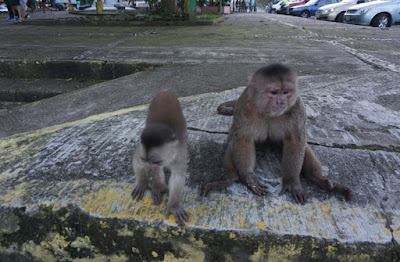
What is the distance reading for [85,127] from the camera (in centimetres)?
286

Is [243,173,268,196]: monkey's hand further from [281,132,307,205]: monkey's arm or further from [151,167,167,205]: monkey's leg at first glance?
[151,167,167,205]: monkey's leg

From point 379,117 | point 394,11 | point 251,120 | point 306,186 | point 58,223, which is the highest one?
point 394,11

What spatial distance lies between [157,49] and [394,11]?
38.7ft

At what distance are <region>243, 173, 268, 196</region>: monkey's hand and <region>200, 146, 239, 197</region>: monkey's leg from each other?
101 millimetres

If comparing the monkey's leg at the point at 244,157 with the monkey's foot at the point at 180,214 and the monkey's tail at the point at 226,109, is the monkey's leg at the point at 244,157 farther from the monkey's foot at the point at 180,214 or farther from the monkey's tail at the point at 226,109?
the monkey's tail at the point at 226,109

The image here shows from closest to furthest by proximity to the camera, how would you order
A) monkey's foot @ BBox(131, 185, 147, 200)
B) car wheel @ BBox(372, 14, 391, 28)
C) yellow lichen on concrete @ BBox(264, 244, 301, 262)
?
yellow lichen on concrete @ BBox(264, 244, 301, 262) → monkey's foot @ BBox(131, 185, 147, 200) → car wheel @ BBox(372, 14, 391, 28)

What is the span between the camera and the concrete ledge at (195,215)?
1.66m

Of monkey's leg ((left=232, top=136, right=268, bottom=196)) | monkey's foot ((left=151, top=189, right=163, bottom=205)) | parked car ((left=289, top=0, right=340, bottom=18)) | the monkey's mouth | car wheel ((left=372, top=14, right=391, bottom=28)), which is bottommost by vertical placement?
monkey's foot ((left=151, top=189, right=163, bottom=205))

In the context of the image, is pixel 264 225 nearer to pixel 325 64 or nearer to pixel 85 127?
pixel 85 127

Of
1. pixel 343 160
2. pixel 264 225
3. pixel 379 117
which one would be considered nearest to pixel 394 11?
pixel 379 117

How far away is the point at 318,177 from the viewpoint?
81.4 inches

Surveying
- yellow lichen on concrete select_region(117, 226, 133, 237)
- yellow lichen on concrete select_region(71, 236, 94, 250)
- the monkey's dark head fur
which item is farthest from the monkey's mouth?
yellow lichen on concrete select_region(71, 236, 94, 250)

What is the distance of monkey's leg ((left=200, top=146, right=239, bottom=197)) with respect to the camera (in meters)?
1.99

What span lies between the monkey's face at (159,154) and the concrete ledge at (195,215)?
1.03ft
